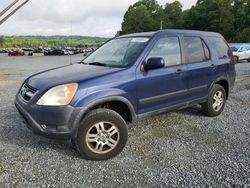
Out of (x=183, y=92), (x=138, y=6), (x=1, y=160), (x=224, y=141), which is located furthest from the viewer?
(x=138, y=6)

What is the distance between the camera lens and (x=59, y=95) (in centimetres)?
362

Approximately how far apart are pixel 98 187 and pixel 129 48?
2339 mm

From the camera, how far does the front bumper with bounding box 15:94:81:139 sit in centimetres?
357

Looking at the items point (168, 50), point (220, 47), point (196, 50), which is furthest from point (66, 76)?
point (220, 47)

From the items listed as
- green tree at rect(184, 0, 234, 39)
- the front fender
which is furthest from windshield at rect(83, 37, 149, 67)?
green tree at rect(184, 0, 234, 39)

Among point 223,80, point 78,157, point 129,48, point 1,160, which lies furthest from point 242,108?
point 1,160

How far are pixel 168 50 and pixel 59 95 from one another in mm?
2039

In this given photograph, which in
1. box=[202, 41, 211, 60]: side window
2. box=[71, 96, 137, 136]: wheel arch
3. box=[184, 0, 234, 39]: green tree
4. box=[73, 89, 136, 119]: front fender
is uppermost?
box=[184, 0, 234, 39]: green tree

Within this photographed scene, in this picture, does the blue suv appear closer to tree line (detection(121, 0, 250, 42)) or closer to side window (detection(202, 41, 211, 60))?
side window (detection(202, 41, 211, 60))

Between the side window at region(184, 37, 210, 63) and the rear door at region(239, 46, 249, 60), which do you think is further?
the rear door at region(239, 46, 249, 60)

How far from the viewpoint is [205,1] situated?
214 feet

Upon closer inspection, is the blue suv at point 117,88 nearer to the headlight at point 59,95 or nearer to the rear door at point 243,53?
the headlight at point 59,95

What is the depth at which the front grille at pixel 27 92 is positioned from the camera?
385cm

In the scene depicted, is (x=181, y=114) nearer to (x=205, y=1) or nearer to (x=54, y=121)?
(x=54, y=121)
